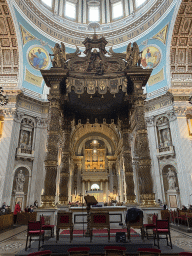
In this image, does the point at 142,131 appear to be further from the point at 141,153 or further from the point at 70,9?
the point at 70,9

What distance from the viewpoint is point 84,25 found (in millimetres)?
20500

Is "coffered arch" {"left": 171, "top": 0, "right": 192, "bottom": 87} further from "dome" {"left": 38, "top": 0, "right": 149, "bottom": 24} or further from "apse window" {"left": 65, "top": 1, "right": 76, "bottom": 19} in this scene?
"apse window" {"left": 65, "top": 1, "right": 76, "bottom": 19}

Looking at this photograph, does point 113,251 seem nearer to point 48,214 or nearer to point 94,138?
point 48,214

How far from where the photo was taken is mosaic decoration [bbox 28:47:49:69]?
57.1 feet

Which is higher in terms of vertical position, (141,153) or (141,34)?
(141,34)

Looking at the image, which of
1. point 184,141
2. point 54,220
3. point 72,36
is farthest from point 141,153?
point 72,36

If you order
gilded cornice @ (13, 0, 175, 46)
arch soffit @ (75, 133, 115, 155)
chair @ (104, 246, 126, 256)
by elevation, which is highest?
gilded cornice @ (13, 0, 175, 46)

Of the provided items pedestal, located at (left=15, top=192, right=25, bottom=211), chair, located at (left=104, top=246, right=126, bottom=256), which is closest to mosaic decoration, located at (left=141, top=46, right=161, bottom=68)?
pedestal, located at (left=15, top=192, right=25, bottom=211)

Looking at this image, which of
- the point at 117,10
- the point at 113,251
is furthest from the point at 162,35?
the point at 113,251

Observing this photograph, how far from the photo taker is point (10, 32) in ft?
50.1

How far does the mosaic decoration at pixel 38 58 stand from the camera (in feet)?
57.1

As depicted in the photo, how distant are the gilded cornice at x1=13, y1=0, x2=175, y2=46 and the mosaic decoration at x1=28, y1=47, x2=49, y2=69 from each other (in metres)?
1.79

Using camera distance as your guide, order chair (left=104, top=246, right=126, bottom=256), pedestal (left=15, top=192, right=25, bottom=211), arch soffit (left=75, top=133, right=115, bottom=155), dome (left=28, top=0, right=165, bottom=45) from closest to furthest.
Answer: chair (left=104, top=246, right=126, bottom=256) → pedestal (left=15, top=192, right=25, bottom=211) → dome (left=28, top=0, right=165, bottom=45) → arch soffit (left=75, top=133, right=115, bottom=155)

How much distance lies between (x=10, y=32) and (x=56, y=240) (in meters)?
16.1
